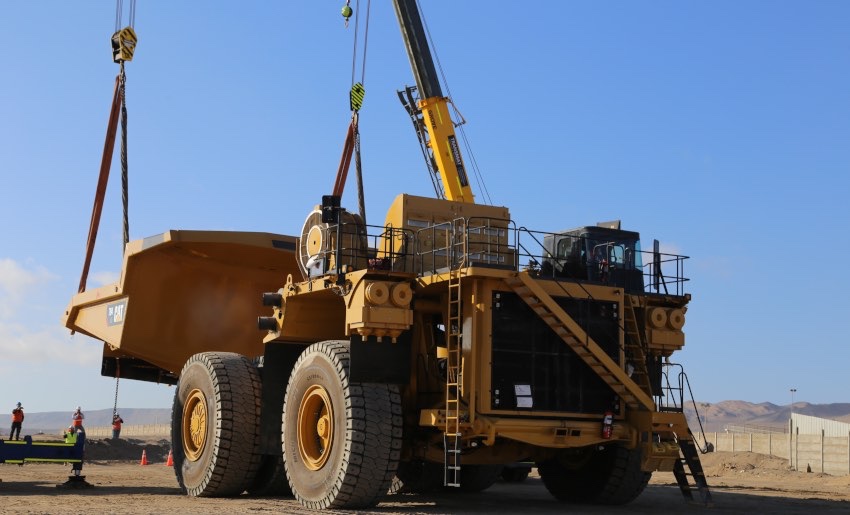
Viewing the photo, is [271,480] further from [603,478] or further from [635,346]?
[635,346]

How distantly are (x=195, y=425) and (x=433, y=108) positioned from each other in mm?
8708

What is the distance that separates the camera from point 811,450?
31.5 m

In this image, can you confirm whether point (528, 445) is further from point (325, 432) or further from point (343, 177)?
point (343, 177)

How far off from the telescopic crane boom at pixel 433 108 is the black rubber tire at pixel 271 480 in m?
7.52

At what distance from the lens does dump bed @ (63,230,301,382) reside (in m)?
17.9

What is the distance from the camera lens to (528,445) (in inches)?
559

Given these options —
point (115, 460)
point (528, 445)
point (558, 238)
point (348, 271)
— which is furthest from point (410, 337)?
point (115, 460)

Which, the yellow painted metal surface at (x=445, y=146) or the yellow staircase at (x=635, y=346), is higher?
the yellow painted metal surface at (x=445, y=146)

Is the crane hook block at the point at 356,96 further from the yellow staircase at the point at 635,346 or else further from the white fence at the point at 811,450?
the white fence at the point at 811,450

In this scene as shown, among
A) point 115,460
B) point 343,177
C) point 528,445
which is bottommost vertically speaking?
point 115,460

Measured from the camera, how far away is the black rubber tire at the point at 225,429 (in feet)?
50.5

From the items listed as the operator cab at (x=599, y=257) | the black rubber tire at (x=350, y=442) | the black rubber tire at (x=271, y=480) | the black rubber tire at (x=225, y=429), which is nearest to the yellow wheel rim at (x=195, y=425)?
the black rubber tire at (x=225, y=429)

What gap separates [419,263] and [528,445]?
2.85 metres

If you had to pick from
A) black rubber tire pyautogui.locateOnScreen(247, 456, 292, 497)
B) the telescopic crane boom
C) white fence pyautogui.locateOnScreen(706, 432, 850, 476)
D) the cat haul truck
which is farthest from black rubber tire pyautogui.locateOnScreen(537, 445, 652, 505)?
white fence pyautogui.locateOnScreen(706, 432, 850, 476)
